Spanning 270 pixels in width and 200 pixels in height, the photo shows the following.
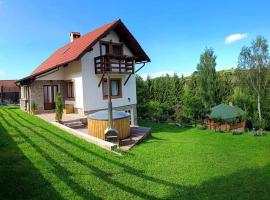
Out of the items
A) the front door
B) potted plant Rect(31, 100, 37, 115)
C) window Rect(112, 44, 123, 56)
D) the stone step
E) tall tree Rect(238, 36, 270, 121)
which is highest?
window Rect(112, 44, 123, 56)

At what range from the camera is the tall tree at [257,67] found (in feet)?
64.4

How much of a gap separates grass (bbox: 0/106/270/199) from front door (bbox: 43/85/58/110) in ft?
29.5

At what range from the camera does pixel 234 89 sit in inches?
836

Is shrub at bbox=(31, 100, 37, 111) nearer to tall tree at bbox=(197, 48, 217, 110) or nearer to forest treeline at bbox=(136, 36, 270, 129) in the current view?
forest treeline at bbox=(136, 36, 270, 129)

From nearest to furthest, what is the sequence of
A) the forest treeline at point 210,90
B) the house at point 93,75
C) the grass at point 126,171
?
the grass at point 126,171
the house at point 93,75
the forest treeline at point 210,90

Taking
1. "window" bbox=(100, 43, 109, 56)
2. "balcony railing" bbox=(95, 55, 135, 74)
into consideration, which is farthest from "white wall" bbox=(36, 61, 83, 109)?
"window" bbox=(100, 43, 109, 56)

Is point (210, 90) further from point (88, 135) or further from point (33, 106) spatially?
point (88, 135)

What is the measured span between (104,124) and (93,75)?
5924 millimetres

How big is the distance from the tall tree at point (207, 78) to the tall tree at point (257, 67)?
3098 mm

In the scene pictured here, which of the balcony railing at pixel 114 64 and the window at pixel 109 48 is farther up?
the window at pixel 109 48

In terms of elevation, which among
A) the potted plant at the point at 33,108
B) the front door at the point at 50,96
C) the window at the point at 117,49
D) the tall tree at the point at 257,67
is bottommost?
the potted plant at the point at 33,108

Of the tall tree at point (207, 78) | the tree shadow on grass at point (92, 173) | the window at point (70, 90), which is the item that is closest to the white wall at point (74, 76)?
the window at point (70, 90)

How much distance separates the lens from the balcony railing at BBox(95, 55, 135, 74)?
16.2m

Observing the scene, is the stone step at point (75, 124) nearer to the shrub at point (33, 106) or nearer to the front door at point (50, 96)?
the shrub at point (33, 106)
